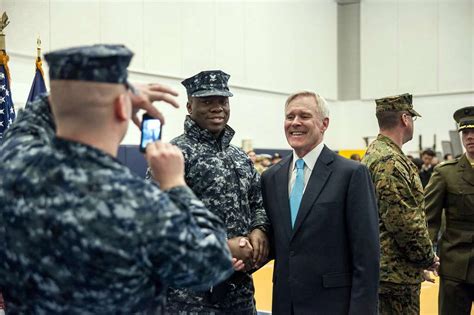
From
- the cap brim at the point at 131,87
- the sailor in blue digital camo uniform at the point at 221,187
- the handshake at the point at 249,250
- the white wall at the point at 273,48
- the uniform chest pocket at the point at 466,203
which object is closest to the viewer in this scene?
the cap brim at the point at 131,87

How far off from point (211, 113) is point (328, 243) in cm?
95

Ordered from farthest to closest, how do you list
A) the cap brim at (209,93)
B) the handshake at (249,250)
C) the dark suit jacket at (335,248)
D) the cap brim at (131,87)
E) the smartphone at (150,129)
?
the cap brim at (209,93) < the handshake at (249,250) < the dark suit jacket at (335,248) < the smartphone at (150,129) < the cap brim at (131,87)

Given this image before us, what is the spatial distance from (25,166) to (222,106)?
206 centimetres

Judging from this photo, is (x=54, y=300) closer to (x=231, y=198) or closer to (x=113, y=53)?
(x=113, y=53)

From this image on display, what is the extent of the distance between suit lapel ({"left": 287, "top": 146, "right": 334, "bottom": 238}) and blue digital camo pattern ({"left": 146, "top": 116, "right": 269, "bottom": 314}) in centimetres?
29

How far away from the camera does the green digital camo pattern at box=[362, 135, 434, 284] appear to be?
3.99 m

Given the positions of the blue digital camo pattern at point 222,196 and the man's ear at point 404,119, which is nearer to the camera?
the blue digital camo pattern at point 222,196

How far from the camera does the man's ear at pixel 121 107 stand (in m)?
1.68

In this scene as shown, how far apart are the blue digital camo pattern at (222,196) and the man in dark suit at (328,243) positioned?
8.6 inches

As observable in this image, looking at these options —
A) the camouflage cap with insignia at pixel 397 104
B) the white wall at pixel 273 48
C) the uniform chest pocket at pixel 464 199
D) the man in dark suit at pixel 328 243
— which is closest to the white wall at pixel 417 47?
the white wall at pixel 273 48

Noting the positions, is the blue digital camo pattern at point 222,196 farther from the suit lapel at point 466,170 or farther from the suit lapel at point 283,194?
the suit lapel at point 466,170

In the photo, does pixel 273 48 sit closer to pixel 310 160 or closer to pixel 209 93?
pixel 209 93

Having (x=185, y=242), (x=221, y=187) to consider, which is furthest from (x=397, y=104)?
(x=185, y=242)

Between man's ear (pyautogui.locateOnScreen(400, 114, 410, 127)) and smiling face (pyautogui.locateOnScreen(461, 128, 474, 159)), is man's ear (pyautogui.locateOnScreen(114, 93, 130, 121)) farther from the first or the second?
smiling face (pyautogui.locateOnScreen(461, 128, 474, 159))
